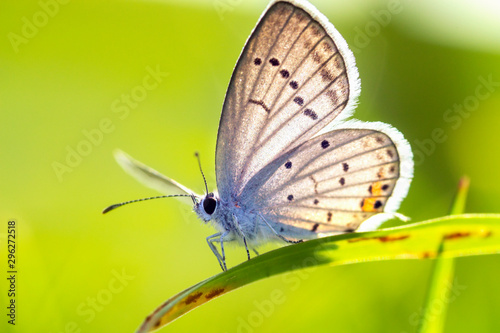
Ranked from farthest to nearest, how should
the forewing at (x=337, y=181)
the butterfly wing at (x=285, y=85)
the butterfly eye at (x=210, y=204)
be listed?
the butterfly eye at (x=210, y=204), the forewing at (x=337, y=181), the butterfly wing at (x=285, y=85)

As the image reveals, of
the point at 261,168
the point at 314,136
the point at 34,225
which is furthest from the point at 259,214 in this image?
the point at 34,225

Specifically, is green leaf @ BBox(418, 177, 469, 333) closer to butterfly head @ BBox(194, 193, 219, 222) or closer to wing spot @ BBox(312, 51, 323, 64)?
wing spot @ BBox(312, 51, 323, 64)

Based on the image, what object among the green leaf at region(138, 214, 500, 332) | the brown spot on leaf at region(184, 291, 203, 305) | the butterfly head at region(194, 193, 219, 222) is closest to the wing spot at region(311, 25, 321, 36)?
the butterfly head at region(194, 193, 219, 222)

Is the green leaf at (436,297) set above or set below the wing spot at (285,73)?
below

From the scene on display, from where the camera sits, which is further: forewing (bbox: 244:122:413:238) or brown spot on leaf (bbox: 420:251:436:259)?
forewing (bbox: 244:122:413:238)

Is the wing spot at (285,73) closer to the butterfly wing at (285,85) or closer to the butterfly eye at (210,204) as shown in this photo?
the butterfly wing at (285,85)

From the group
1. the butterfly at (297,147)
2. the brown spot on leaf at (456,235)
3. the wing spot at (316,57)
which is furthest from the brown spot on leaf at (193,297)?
the wing spot at (316,57)

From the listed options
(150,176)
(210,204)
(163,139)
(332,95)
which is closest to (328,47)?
(332,95)
